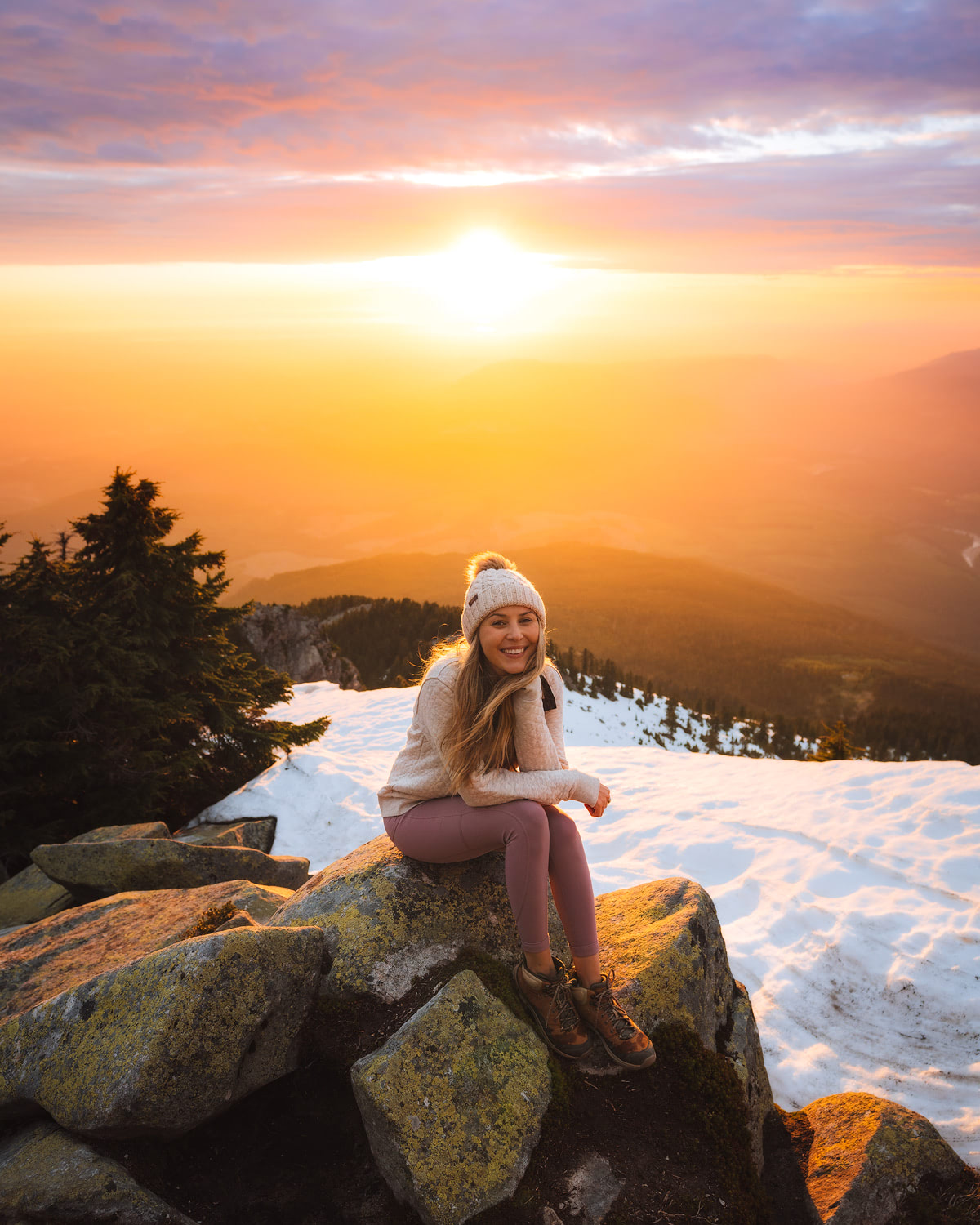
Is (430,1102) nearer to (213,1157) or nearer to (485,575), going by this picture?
(213,1157)

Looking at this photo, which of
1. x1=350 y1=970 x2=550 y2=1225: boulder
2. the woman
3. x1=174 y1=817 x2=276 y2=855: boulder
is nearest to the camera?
x1=350 y1=970 x2=550 y2=1225: boulder

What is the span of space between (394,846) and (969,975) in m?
5.51

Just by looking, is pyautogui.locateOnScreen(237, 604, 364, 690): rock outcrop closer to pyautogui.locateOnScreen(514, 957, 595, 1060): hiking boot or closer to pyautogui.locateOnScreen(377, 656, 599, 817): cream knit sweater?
pyautogui.locateOnScreen(377, 656, 599, 817): cream knit sweater

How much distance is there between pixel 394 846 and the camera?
5.05 metres

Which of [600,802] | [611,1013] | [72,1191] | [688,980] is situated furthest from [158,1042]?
[688,980]

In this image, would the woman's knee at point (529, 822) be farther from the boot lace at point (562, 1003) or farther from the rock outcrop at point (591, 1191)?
the rock outcrop at point (591, 1191)

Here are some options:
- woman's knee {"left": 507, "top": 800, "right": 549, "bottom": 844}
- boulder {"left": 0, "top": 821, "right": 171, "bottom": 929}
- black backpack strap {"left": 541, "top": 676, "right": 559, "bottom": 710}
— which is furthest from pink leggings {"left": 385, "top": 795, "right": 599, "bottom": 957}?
boulder {"left": 0, "top": 821, "right": 171, "bottom": 929}

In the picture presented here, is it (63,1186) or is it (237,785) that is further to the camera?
(237,785)

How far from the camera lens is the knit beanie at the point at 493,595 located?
13.5 feet

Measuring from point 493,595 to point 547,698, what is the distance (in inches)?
35.9

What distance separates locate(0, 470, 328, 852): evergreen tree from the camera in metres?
8.71

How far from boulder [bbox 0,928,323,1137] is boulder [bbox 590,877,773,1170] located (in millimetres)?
2119

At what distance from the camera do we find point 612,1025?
3904 millimetres

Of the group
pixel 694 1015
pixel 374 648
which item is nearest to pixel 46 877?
pixel 694 1015
